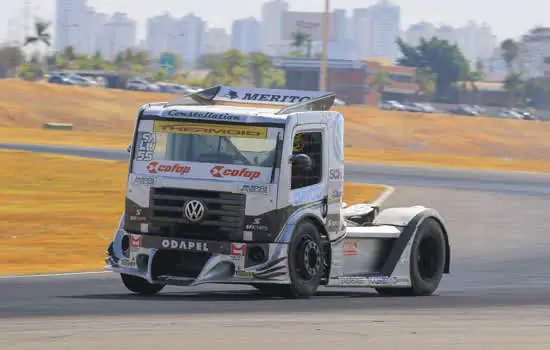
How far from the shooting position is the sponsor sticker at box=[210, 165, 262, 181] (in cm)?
1379

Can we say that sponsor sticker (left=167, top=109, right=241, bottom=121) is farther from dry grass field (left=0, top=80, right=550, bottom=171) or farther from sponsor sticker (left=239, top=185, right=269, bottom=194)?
dry grass field (left=0, top=80, right=550, bottom=171)

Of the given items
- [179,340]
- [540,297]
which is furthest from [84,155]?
[179,340]

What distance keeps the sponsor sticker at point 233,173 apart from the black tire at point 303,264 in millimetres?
818

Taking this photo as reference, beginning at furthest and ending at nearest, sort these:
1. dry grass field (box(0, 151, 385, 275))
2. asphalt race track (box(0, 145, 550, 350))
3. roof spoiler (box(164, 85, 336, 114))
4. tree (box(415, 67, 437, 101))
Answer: tree (box(415, 67, 437, 101)) → dry grass field (box(0, 151, 385, 275)) → roof spoiler (box(164, 85, 336, 114)) → asphalt race track (box(0, 145, 550, 350))

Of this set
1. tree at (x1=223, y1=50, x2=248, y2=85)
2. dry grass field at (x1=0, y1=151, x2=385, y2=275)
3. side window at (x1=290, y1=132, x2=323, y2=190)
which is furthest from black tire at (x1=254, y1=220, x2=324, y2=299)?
tree at (x1=223, y1=50, x2=248, y2=85)

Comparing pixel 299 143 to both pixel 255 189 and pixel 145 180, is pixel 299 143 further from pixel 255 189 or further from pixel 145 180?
pixel 145 180

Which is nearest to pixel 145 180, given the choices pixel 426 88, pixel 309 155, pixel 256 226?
pixel 256 226

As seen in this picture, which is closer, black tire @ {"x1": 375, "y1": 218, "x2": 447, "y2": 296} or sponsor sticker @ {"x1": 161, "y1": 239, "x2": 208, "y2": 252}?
sponsor sticker @ {"x1": 161, "y1": 239, "x2": 208, "y2": 252}

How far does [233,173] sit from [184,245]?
1017 millimetres

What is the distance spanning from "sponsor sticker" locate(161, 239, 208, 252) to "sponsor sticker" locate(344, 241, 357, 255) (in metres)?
2.22

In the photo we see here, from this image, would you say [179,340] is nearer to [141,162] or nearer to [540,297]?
[141,162]

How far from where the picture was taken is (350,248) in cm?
1524

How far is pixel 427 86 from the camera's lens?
19338cm

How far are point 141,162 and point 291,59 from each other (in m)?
171
